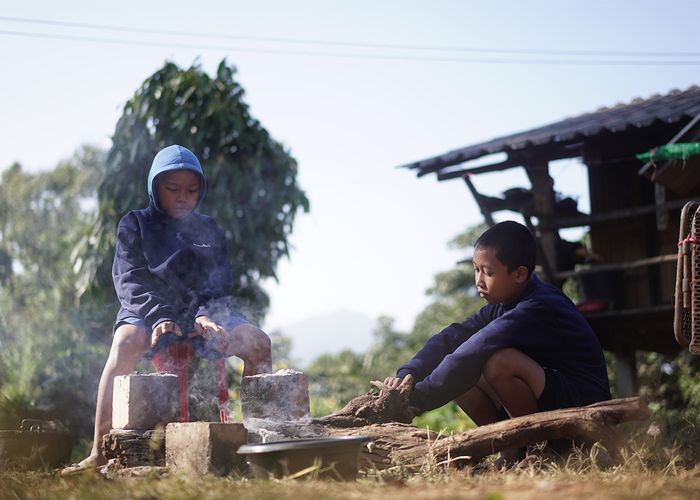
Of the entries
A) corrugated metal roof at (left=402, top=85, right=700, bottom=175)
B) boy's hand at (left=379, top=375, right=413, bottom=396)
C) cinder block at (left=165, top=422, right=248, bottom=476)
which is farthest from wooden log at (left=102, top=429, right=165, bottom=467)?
corrugated metal roof at (left=402, top=85, right=700, bottom=175)

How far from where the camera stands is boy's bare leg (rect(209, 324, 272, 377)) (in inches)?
175

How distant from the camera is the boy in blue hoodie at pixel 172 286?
4.41m

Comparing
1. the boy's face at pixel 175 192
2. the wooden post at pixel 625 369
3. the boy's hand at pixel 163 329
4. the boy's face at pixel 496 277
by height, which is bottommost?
the wooden post at pixel 625 369

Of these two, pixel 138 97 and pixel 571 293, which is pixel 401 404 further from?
pixel 571 293

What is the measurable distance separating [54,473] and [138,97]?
22.3ft

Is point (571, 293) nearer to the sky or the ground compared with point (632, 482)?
nearer to the sky

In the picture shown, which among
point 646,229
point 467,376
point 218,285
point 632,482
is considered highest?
point 646,229

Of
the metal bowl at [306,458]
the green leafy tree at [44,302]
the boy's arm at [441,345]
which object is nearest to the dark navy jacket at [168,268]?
the boy's arm at [441,345]

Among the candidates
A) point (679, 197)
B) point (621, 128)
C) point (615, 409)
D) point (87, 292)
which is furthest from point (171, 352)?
point (679, 197)

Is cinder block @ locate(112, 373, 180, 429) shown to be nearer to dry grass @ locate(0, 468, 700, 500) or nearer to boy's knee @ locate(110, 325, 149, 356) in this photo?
boy's knee @ locate(110, 325, 149, 356)

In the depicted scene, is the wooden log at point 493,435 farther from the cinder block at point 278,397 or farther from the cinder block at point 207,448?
the cinder block at point 207,448

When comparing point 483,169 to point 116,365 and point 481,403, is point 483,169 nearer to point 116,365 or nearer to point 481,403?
point 481,403

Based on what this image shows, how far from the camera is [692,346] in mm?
4199

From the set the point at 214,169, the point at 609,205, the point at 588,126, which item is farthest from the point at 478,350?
the point at 609,205
